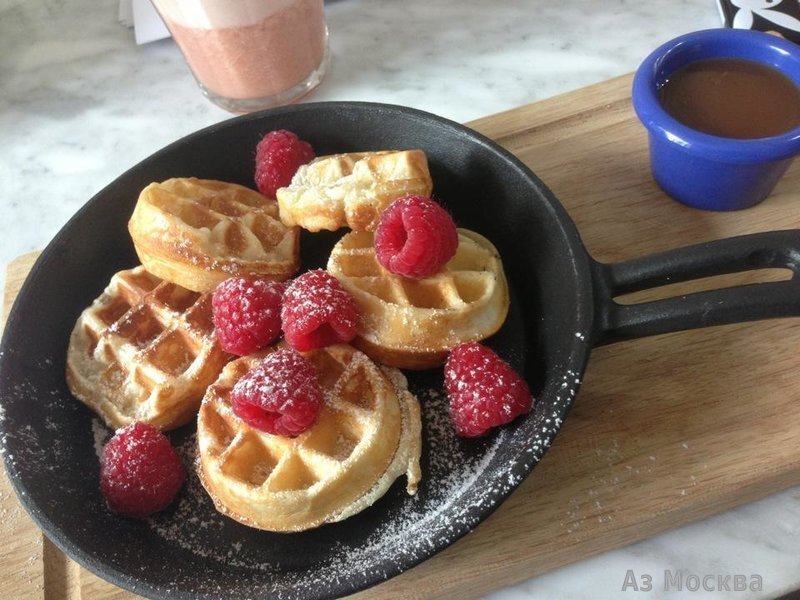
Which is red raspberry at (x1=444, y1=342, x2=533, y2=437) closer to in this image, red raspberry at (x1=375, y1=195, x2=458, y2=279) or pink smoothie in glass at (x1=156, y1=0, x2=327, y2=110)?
red raspberry at (x1=375, y1=195, x2=458, y2=279)

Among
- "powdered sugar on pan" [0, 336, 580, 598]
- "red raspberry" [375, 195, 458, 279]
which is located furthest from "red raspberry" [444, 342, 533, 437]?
"red raspberry" [375, 195, 458, 279]

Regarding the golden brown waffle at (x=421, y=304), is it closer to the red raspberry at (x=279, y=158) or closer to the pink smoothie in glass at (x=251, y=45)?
the red raspberry at (x=279, y=158)

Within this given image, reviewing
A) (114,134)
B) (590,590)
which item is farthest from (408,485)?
(114,134)

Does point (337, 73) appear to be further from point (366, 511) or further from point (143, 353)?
point (366, 511)

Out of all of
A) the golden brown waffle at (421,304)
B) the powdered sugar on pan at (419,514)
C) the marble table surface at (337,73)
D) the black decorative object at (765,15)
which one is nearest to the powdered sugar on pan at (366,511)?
the powdered sugar on pan at (419,514)

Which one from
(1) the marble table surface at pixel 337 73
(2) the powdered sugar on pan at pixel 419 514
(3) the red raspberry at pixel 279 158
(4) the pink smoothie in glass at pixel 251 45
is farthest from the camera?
(1) the marble table surface at pixel 337 73

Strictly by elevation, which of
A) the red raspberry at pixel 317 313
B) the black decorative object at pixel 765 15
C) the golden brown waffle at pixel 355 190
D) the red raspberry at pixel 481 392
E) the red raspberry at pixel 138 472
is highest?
the golden brown waffle at pixel 355 190

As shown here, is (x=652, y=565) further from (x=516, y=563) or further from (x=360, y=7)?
(x=360, y=7)

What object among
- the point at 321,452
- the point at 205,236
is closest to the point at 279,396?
the point at 321,452
